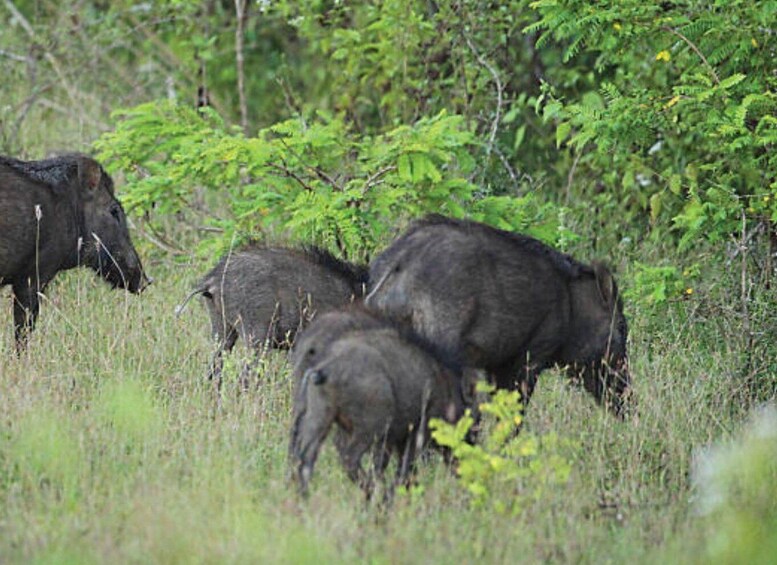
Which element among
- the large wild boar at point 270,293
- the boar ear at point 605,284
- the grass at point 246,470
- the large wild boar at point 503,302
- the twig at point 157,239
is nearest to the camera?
the grass at point 246,470

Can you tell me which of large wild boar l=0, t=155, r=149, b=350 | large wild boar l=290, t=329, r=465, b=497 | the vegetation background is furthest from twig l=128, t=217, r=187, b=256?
large wild boar l=290, t=329, r=465, b=497

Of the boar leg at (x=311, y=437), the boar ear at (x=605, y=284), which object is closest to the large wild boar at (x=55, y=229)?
the boar leg at (x=311, y=437)

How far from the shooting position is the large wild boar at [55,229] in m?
9.35

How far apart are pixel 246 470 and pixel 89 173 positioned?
3580 millimetres

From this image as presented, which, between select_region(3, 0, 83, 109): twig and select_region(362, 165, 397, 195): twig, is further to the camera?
select_region(3, 0, 83, 109): twig

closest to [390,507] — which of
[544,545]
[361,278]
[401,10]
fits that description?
[544,545]

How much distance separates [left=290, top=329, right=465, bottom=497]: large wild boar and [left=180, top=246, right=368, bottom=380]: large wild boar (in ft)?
6.11

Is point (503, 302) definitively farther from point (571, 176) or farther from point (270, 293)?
point (571, 176)

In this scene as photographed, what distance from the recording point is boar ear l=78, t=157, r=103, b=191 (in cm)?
1005

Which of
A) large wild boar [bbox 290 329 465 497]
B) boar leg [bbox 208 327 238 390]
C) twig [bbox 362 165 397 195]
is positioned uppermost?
twig [bbox 362 165 397 195]

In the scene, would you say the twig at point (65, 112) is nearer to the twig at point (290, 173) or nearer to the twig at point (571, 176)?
the twig at point (290, 173)

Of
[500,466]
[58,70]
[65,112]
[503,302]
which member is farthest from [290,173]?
[65,112]

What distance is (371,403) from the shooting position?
6699mm

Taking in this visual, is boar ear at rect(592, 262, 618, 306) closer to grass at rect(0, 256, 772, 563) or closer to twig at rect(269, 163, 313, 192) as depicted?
grass at rect(0, 256, 772, 563)
